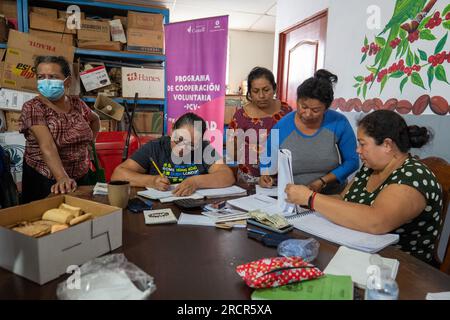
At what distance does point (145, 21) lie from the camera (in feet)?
12.8

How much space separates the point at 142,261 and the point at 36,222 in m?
0.33

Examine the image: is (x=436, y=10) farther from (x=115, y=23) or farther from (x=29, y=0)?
(x=29, y=0)

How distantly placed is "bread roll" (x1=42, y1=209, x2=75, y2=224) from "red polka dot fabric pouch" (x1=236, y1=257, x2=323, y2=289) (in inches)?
18.8

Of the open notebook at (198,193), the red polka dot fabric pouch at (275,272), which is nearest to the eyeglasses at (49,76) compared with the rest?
the open notebook at (198,193)

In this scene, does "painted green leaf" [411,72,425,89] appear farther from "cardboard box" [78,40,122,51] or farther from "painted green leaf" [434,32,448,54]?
"cardboard box" [78,40,122,51]

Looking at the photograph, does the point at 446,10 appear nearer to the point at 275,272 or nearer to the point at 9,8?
the point at 275,272

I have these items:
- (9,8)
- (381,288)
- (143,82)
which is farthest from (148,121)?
(381,288)

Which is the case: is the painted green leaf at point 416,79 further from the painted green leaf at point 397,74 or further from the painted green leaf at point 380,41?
the painted green leaf at point 380,41

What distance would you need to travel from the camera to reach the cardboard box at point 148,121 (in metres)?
4.10

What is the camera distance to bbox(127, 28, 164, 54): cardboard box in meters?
3.84

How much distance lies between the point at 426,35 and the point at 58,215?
2124 mm

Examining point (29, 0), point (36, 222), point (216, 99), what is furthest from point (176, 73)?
point (36, 222)

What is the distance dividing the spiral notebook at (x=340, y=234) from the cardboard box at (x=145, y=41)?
3.26m
